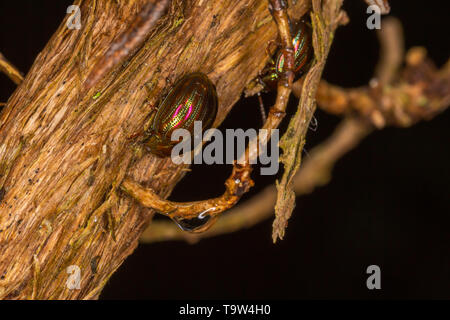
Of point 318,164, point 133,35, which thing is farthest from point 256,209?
point 133,35

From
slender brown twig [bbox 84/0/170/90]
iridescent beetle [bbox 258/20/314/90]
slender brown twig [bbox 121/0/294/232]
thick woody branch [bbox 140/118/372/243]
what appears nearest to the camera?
slender brown twig [bbox 84/0/170/90]

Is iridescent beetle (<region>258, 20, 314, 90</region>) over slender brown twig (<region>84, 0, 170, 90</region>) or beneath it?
over

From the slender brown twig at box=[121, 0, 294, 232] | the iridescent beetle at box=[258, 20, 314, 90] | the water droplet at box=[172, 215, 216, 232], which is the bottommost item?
the water droplet at box=[172, 215, 216, 232]

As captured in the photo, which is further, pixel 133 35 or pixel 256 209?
pixel 256 209

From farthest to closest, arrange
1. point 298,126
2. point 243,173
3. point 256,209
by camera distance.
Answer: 1. point 256,209
2. point 298,126
3. point 243,173

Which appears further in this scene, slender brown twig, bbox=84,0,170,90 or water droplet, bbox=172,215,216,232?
water droplet, bbox=172,215,216,232

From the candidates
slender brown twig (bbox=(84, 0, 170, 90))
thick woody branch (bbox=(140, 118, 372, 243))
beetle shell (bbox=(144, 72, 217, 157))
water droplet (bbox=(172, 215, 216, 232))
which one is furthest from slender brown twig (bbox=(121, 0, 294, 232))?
thick woody branch (bbox=(140, 118, 372, 243))

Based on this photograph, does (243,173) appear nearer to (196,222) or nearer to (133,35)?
(196,222)

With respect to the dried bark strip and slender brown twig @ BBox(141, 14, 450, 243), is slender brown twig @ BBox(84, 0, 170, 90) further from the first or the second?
slender brown twig @ BBox(141, 14, 450, 243)
